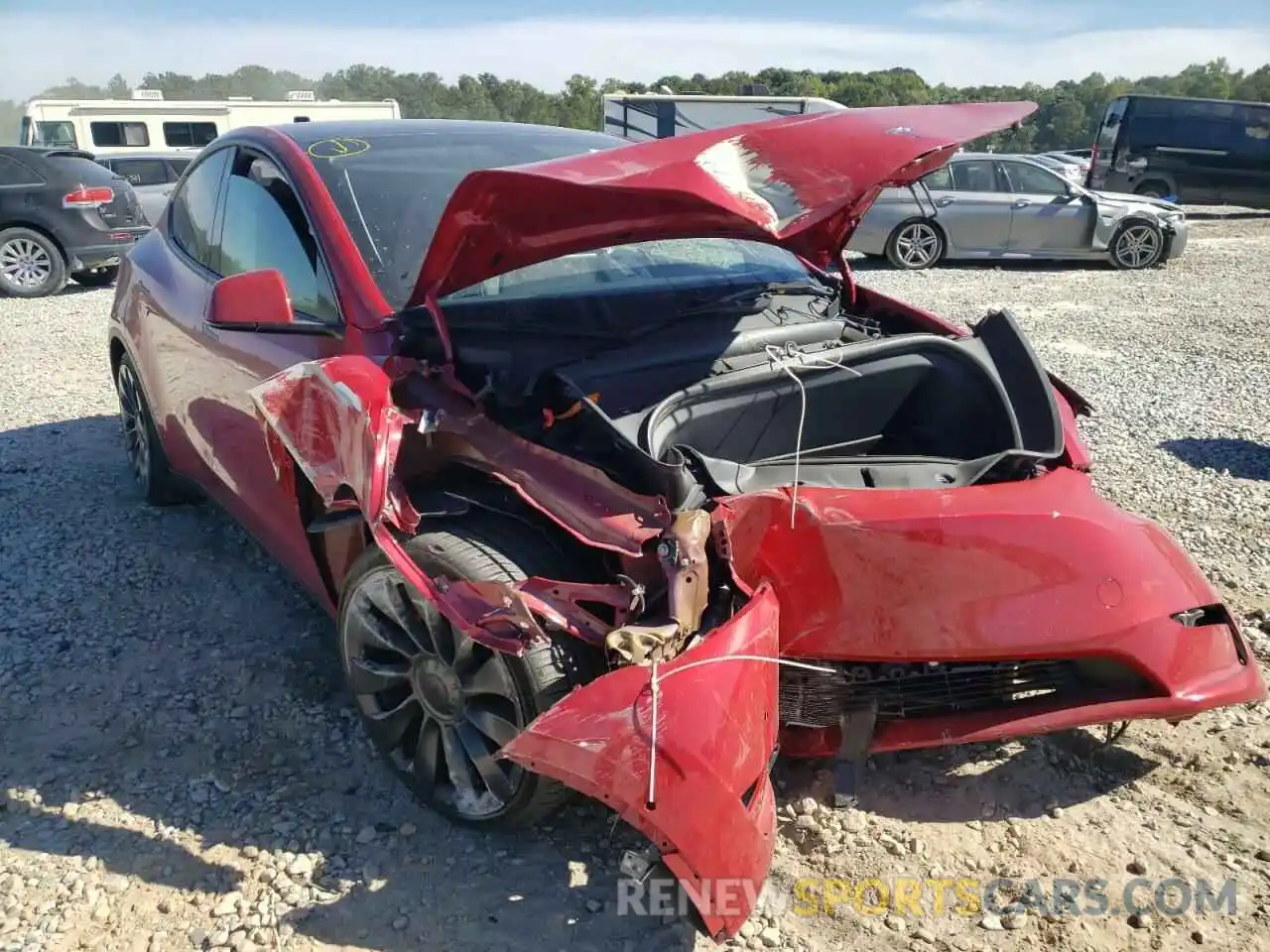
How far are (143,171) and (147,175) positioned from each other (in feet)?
0.22

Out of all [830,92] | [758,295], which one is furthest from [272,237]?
[830,92]

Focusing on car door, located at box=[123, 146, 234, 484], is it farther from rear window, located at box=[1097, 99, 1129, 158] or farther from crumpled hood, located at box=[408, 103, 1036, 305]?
rear window, located at box=[1097, 99, 1129, 158]

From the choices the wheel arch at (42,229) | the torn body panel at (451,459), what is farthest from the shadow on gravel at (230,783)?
the wheel arch at (42,229)

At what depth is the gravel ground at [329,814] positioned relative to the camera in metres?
2.20

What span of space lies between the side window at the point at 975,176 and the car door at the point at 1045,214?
169 millimetres

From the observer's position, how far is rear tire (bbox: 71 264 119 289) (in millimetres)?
11320

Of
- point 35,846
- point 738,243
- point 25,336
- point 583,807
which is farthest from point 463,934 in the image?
point 25,336

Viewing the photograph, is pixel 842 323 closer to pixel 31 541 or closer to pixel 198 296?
pixel 198 296

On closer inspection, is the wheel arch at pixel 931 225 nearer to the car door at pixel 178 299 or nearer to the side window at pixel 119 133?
the car door at pixel 178 299

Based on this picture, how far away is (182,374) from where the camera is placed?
3721 millimetres

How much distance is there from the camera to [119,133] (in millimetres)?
18875

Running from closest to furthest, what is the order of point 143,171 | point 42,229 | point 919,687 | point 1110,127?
point 919,687 < point 42,229 < point 143,171 < point 1110,127

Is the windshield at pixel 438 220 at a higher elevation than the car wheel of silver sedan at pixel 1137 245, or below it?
higher

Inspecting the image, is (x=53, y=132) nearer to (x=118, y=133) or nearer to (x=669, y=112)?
(x=118, y=133)
